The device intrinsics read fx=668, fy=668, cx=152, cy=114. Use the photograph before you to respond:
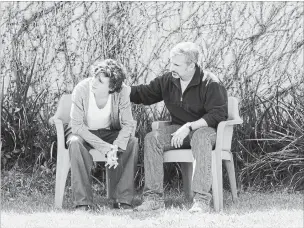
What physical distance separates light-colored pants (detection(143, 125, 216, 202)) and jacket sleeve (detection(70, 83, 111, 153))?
11.2 inches

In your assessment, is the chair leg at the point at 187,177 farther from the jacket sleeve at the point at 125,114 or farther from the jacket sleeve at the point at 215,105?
the jacket sleeve at the point at 125,114

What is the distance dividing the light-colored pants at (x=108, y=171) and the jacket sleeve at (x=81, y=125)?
45 millimetres

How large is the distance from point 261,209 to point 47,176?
68.8 inches

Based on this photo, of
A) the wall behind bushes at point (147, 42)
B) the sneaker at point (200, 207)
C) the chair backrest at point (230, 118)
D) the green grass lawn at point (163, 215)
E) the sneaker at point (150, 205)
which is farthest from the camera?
the wall behind bushes at point (147, 42)

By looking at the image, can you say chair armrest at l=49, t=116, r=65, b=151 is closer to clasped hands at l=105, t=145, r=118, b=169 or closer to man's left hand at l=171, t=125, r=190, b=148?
clasped hands at l=105, t=145, r=118, b=169

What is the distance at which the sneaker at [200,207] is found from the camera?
399cm

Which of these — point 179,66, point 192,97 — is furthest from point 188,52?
point 192,97

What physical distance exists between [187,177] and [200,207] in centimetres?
59

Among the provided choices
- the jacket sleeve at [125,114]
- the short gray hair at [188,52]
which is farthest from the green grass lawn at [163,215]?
the short gray hair at [188,52]

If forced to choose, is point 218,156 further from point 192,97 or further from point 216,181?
point 192,97

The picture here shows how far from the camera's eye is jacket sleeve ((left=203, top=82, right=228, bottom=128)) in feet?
14.1

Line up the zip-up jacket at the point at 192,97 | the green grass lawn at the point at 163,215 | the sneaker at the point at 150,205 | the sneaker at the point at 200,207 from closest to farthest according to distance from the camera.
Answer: the green grass lawn at the point at 163,215
the sneaker at the point at 200,207
the sneaker at the point at 150,205
the zip-up jacket at the point at 192,97

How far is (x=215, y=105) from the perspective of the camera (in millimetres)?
4344

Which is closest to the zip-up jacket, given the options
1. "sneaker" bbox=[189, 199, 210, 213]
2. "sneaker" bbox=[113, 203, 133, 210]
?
"sneaker" bbox=[189, 199, 210, 213]
